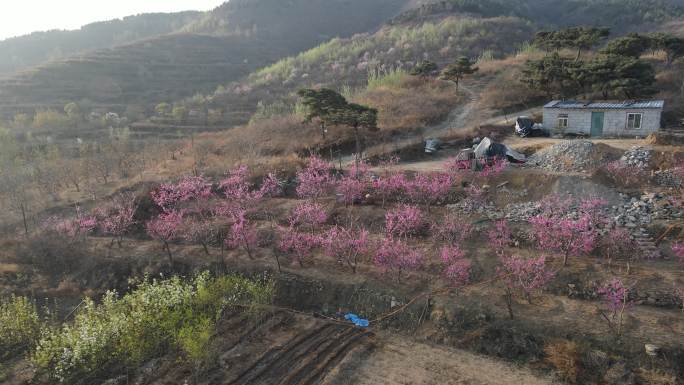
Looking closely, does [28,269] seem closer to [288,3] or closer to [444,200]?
[444,200]

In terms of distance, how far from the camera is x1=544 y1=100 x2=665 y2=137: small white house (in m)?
26.3

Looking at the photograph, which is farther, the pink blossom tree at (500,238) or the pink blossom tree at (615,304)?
the pink blossom tree at (500,238)

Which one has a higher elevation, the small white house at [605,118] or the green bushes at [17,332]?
the small white house at [605,118]

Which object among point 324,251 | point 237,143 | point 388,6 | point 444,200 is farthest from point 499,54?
point 388,6

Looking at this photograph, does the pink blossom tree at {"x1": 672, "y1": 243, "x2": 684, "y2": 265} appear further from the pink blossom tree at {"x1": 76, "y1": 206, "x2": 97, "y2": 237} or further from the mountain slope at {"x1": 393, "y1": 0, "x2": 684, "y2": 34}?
the mountain slope at {"x1": 393, "y1": 0, "x2": 684, "y2": 34}

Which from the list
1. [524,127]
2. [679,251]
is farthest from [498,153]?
[679,251]

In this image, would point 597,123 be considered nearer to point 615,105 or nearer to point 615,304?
point 615,105

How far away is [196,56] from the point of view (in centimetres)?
8900

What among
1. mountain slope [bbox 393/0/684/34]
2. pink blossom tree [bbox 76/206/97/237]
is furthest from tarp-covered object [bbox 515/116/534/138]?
mountain slope [bbox 393/0/684/34]

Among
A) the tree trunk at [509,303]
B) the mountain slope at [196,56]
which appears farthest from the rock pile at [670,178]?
the mountain slope at [196,56]

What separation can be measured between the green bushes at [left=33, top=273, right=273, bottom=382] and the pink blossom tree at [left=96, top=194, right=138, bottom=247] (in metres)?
7.23

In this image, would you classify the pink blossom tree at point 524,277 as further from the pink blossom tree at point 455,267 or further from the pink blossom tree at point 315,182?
the pink blossom tree at point 315,182

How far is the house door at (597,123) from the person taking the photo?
2769 cm

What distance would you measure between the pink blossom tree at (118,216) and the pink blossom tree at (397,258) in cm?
1277
